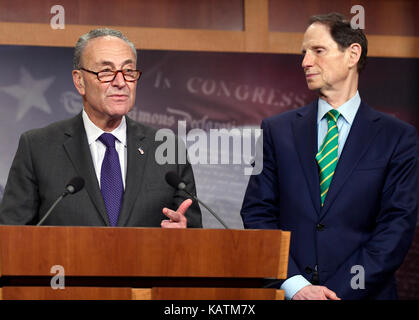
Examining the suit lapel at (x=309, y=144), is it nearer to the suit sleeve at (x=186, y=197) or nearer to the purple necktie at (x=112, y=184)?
the suit sleeve at (x=186, y=197)

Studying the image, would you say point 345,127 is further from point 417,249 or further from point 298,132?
point 417,249

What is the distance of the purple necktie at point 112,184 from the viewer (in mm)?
2568

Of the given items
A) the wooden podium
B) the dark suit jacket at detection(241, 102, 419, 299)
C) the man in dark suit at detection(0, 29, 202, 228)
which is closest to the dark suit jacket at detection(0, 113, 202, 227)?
the man in dark suit at detection(0, 29, 202, 228)

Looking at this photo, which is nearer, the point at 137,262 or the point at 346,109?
the point at 137,262

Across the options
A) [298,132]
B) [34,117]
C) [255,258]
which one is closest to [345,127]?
[298,132]

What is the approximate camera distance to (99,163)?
2.68 m

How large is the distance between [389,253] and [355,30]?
0.97m

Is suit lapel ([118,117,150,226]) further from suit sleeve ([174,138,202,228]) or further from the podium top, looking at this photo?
the podium top

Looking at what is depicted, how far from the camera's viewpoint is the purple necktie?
2568 mm

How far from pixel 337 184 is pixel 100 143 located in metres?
0.97

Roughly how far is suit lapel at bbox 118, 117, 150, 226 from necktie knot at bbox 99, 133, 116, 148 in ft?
0.21

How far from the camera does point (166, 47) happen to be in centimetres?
435

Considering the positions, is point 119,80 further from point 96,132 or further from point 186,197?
point 186,197

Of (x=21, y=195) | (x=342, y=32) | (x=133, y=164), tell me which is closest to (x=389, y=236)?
(x=342, y=32)
